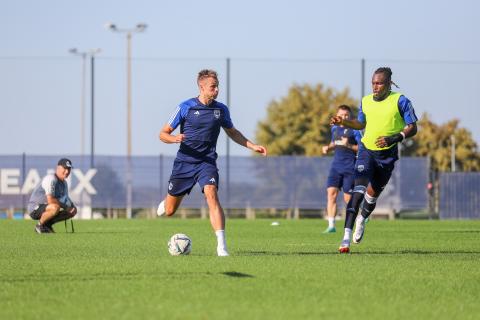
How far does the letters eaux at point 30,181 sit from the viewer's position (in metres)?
42.6

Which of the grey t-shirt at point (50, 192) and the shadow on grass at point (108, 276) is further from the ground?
the grey t-shirt at point (50, 192)

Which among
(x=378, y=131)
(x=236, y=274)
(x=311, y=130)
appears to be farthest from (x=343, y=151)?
(x=311, y=130)

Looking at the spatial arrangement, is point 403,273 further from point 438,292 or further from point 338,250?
point 338,250

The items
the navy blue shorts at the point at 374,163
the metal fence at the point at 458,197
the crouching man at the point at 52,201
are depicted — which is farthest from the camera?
the metal fence at the point at 458,197

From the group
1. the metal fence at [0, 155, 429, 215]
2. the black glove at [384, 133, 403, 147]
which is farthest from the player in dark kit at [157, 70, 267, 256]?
the metal fence at [0, 155, 429, 215]

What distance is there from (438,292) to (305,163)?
34855 mm

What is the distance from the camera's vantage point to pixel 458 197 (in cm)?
4294

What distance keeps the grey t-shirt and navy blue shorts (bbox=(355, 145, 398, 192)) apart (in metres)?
8.21

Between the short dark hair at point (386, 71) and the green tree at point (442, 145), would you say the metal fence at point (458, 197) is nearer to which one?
the short dark hair at point (386, 71)

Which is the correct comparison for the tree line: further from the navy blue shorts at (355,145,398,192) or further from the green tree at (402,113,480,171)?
the navy blue shorts at (355,145,398,192)

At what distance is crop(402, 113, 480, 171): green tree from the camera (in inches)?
3118

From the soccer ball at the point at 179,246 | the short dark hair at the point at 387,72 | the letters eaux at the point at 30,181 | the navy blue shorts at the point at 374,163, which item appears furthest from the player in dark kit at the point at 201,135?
the letters eaux at the point at 30,181

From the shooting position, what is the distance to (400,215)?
142 feet

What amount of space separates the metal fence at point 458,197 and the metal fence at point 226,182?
2.36 feet
